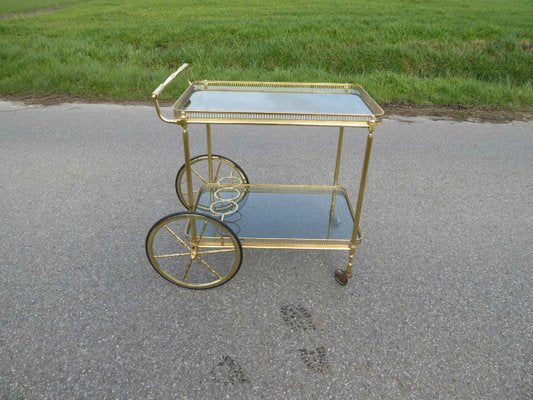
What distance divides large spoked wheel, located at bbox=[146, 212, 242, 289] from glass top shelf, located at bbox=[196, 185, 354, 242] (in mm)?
162

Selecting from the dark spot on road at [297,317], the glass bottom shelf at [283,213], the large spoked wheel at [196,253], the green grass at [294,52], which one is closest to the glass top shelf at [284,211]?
the glass bottom shelf at [283,213]

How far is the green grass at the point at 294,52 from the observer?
5.73 m

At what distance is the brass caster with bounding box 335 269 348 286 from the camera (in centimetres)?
243

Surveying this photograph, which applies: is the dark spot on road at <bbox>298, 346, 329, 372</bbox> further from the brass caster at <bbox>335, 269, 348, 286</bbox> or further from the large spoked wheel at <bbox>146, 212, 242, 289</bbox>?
the large spoked wheel at <bbox>146, 212, 242, 289</bbox>

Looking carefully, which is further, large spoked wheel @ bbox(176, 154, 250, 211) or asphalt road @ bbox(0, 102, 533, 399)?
large spoked wheel @ bbox(176, 154, 250, 211)

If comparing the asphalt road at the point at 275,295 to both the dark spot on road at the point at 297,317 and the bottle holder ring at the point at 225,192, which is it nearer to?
the dark spot on road at the point at 297,317

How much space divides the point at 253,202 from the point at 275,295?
773 mm

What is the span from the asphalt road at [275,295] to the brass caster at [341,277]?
4cm

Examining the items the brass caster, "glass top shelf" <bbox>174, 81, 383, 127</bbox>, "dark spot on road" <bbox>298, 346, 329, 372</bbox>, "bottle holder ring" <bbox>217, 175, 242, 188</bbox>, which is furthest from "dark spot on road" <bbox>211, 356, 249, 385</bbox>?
"bottle holder ring" <bbox>217, 175, 242, 188</bbox>

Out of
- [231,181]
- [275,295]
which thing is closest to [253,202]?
[231,181]

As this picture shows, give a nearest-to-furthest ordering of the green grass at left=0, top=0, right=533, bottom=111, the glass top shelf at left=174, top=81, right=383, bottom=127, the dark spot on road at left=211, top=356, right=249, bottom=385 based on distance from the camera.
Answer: the dark spot on road at left=211, top=356, right=249, bottom=385 < the glass top shelf at left=174, top=81, right=383, bottom=127 < the green grass at left=0, top=0, right=533, bottom=111

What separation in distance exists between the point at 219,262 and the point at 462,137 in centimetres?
335

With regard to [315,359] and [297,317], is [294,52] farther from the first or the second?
[315,359]

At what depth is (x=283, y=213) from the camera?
279cm
